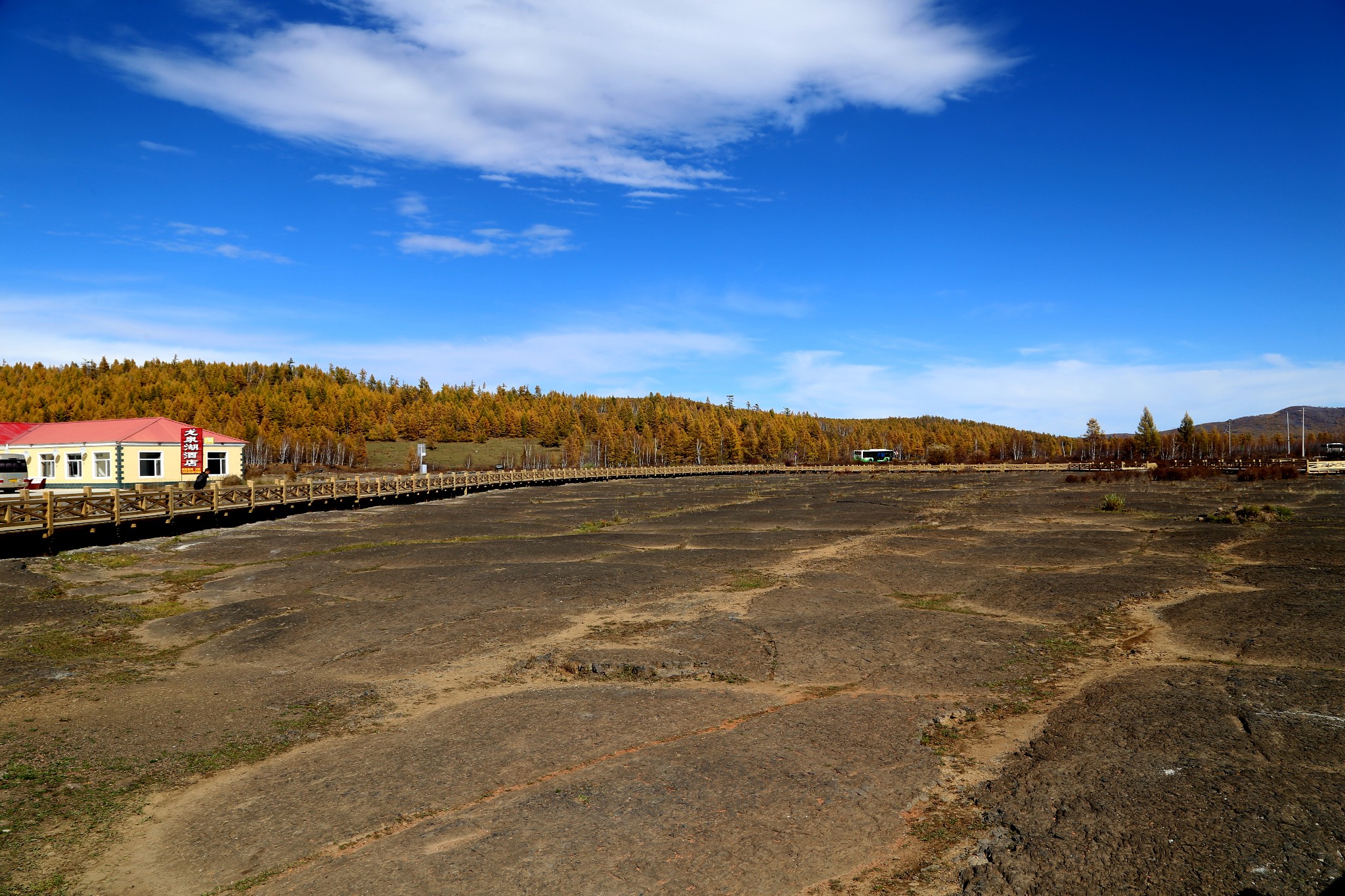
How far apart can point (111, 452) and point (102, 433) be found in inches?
93.9

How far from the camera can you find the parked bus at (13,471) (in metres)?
40.9

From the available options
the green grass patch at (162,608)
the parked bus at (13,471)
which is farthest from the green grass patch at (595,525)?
the parked bus at (13,471)

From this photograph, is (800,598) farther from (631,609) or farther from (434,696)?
(434,696)

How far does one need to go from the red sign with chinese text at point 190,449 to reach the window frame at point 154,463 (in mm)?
1932

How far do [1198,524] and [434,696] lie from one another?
27445mm

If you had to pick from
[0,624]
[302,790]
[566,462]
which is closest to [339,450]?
[566,462]

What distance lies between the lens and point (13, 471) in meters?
44.4

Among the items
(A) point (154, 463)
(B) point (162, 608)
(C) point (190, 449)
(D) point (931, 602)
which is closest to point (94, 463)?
(A) point (154, 463)

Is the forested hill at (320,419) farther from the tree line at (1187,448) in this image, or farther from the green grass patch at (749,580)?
the green grass patch at (749,580)

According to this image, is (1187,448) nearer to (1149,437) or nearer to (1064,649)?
(1149,437)

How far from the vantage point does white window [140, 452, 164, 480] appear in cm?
4875

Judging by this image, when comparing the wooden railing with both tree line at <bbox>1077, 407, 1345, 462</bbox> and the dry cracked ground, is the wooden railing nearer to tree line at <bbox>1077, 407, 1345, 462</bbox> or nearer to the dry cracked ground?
the dry cracked ground

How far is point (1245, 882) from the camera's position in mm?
4648

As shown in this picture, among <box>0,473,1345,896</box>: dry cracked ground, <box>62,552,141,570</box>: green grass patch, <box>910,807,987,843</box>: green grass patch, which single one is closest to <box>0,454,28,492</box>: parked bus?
<box>62,552,141,570</box>: green grass patch
